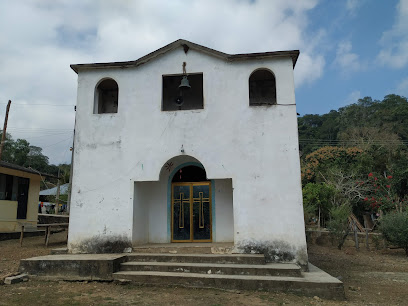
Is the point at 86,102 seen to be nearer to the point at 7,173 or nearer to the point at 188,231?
the point at 188,231

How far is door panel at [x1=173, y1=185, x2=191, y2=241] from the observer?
968 cm

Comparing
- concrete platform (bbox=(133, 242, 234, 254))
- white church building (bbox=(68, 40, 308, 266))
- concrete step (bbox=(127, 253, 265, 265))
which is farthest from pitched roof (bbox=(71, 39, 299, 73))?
concrete step (bbox=(127, 253, 265, 265))

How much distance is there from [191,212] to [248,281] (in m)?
3.46

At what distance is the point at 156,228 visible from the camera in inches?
385

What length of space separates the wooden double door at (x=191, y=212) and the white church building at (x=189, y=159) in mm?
31

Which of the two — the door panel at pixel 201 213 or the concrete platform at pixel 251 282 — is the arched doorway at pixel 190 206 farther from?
the concrete platform at pixel 251 282

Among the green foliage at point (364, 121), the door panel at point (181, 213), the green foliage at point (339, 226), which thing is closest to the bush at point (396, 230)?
the green foliage at point (339, 226)

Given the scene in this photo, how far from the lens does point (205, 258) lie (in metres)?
7.72

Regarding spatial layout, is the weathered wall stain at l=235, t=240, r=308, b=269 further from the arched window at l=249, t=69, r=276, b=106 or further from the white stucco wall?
the arched window at l=249, t=69, r=276, b=106

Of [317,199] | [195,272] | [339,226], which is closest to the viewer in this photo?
[195,272]

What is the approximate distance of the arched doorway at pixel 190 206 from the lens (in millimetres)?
9641

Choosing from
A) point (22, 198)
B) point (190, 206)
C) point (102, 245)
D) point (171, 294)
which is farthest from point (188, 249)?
point (22, 198)

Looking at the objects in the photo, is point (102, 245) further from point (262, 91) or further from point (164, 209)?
point (262, 91)

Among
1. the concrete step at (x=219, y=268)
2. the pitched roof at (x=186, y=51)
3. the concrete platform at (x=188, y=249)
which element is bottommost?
the concrete step at (x=219, y=268)
